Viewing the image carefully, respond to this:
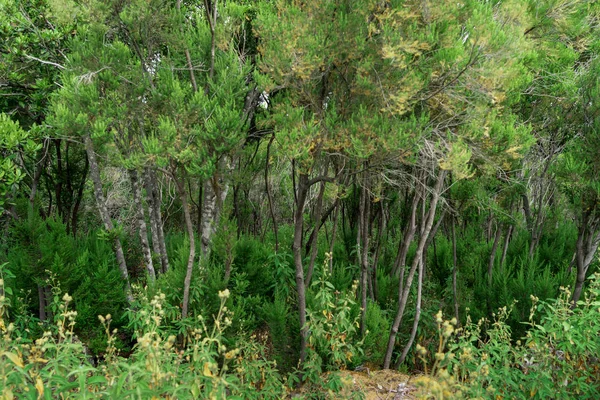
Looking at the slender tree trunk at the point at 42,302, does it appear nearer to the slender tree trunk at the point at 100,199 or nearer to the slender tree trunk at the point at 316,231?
the slender tree trunk at the point at 100,199

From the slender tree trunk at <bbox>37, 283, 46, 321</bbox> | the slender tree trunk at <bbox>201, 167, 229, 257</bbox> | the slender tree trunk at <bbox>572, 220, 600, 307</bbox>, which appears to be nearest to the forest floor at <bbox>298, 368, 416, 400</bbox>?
the slender tree trunk at <bbox>201, 167, 229, 257</bbox>

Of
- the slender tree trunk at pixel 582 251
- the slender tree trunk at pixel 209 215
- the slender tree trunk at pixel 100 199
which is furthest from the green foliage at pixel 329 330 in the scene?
the slender tree trunk at pixel 582 251

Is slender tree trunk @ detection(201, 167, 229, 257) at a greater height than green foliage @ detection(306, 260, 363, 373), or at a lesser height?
greater

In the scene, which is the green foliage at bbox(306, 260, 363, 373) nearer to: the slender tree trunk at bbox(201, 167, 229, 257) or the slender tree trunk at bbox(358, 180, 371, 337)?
the slender tree trunk at bbox(358, 180, 371, 337)

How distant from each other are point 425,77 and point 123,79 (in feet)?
9.10

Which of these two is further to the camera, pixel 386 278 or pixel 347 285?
pixel 386 278

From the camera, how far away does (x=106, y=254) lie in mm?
4957

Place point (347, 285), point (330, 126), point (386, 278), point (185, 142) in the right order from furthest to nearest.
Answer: point (386, 278)
point (347, 285)
point (185, 142)
point (330, 126)

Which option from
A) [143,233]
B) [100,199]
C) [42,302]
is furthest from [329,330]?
[42,302]

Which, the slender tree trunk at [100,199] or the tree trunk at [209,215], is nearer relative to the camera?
the slender tree trunk at [100,199]

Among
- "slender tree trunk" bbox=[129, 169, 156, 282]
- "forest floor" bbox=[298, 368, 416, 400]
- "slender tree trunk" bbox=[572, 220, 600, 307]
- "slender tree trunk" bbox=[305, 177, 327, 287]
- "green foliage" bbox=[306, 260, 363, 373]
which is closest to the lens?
"green foliage" bbox=[306, 260, 363, 373]

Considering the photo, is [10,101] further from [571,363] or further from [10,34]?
[571,363]

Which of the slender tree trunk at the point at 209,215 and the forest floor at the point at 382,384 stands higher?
the slender tree trunk at the point at 209,215

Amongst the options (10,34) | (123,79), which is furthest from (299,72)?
(10,34)
